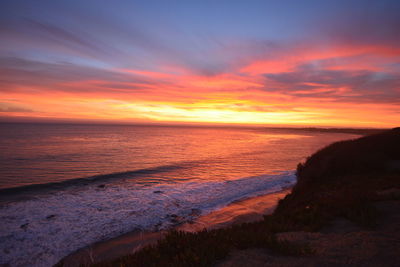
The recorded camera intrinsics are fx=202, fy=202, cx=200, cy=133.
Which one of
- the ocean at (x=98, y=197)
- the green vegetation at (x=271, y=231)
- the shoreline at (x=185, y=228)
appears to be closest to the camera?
the green vegetation at (x=271, y=231)

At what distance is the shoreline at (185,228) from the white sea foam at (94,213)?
0.55 m

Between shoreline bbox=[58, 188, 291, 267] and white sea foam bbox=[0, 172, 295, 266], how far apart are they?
0.55 m

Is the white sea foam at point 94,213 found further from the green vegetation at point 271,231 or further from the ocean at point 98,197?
the green vegetation at point 271,231

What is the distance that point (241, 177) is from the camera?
72.9 ft

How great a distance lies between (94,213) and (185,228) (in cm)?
600

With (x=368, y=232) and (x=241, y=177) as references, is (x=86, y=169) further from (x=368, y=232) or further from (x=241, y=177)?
(x=368, y=232)

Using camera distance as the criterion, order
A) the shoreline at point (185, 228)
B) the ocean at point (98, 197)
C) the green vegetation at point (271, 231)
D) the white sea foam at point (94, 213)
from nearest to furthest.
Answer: the green vegetation at point (271, 231), the shoreline at point (185, 228), the white sea foam at point (94, 213), the ocean at point (98, 197)

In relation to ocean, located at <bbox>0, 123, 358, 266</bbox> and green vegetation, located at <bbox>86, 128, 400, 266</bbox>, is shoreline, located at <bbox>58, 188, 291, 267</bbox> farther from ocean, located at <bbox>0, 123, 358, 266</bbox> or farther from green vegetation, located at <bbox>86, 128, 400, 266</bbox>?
green vegetation, located at <bbox>86, 128, 400, 266</bbox>

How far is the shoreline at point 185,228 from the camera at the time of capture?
26.8 feet

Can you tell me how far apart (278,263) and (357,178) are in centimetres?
1066

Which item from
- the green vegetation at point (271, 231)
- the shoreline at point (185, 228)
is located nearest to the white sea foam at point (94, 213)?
the shoreline at point (185, 228)

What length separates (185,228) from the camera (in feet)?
34.9

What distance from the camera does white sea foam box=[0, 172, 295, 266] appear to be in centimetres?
886

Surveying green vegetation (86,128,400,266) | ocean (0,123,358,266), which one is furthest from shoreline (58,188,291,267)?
green vegetation (86,128,400,266)
